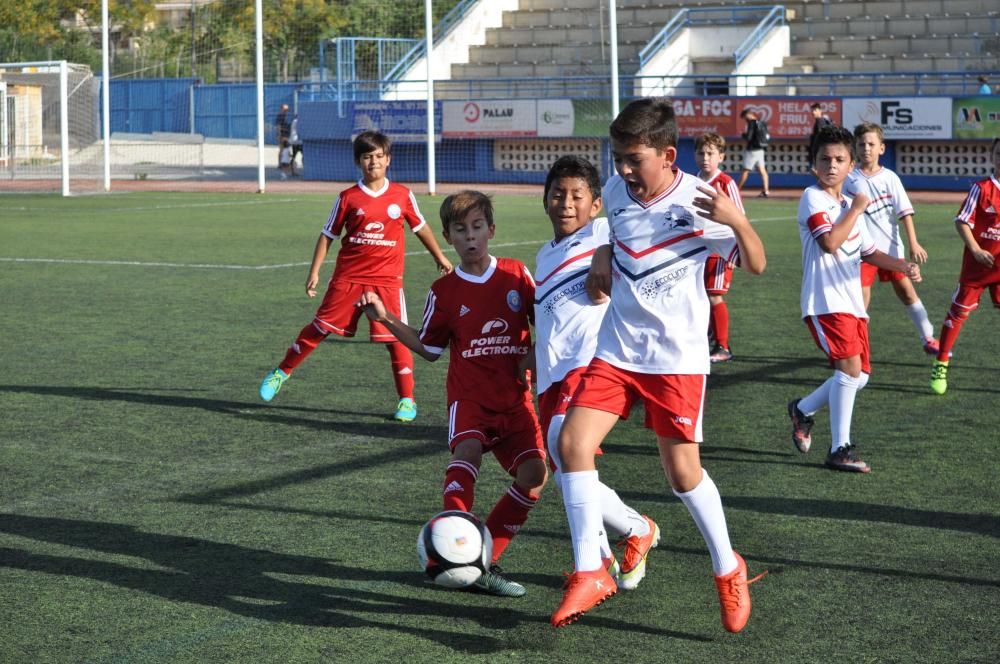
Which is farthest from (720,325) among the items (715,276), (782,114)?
(782,114)

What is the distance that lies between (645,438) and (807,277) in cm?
126

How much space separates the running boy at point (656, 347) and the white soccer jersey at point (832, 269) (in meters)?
2.49

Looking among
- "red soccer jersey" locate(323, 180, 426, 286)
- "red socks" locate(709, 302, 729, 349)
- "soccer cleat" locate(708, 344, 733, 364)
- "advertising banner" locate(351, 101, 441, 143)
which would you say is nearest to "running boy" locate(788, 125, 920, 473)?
"red soccer jersey" locate(323, 180, 426, 286)

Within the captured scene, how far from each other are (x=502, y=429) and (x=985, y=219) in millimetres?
5359

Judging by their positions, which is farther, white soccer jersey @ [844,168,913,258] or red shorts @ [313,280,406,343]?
white soccer jersey @ [844,168,913,258]

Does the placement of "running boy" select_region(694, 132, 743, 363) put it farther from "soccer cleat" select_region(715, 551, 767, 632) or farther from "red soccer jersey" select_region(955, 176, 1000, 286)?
"soccer cleat" select_region(715, 551, 767, 632)

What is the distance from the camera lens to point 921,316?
10414 mm

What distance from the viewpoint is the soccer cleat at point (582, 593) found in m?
4.36

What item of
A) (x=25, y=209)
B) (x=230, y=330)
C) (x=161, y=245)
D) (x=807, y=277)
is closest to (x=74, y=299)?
(x=230, y=330)

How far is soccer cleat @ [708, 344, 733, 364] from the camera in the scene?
10.1 m

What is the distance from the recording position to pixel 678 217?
14.9 ft

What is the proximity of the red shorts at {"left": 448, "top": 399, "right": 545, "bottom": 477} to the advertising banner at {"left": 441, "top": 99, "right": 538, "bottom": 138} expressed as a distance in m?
29.0

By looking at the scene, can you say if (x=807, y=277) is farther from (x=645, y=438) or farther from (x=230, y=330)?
(x=230, y=330)

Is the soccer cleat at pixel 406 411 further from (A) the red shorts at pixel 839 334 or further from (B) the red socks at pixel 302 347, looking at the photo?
(A) the red shorts at pixel 839 334
